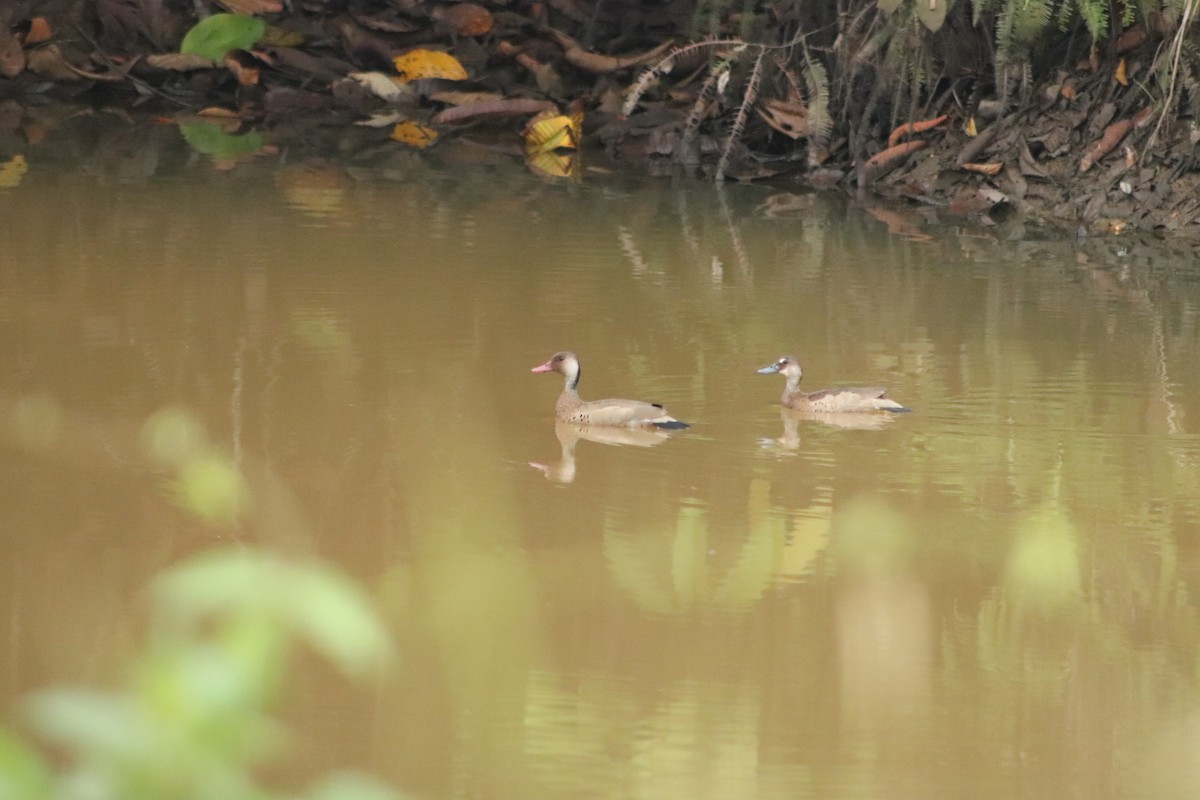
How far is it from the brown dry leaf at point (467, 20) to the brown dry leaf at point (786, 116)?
3.36 meters

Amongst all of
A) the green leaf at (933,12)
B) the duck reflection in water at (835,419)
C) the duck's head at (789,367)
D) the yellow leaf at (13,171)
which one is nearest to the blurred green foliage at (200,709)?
the duck reflection in water at (835,419)

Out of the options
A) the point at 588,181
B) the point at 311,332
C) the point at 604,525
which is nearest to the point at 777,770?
the point at 604,525

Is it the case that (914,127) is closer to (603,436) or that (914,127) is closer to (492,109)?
(492,109)

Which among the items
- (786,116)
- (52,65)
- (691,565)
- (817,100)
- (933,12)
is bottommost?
(52,65)

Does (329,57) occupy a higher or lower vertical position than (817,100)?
lower

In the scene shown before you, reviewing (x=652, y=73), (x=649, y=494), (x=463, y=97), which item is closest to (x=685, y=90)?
(x=652, y=73)

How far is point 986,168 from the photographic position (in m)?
11.4

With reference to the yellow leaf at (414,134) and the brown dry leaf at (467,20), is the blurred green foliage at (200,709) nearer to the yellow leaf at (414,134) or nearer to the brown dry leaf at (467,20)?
the yellow leaf at (414,134)

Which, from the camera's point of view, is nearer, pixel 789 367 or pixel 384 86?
pixel 789 367

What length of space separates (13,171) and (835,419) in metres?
6.78

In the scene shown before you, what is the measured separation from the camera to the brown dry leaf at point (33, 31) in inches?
597

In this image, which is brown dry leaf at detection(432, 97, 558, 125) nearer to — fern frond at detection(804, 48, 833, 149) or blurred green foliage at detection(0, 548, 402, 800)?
fern frond at detection(804, 48, 833, 149)

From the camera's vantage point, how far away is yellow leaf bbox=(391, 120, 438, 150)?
13.4 m

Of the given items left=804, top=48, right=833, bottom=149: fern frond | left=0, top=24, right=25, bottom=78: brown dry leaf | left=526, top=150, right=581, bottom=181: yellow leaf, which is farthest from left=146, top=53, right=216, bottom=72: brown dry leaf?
left=804, top=48, right=833, bottom=149: fern frond
